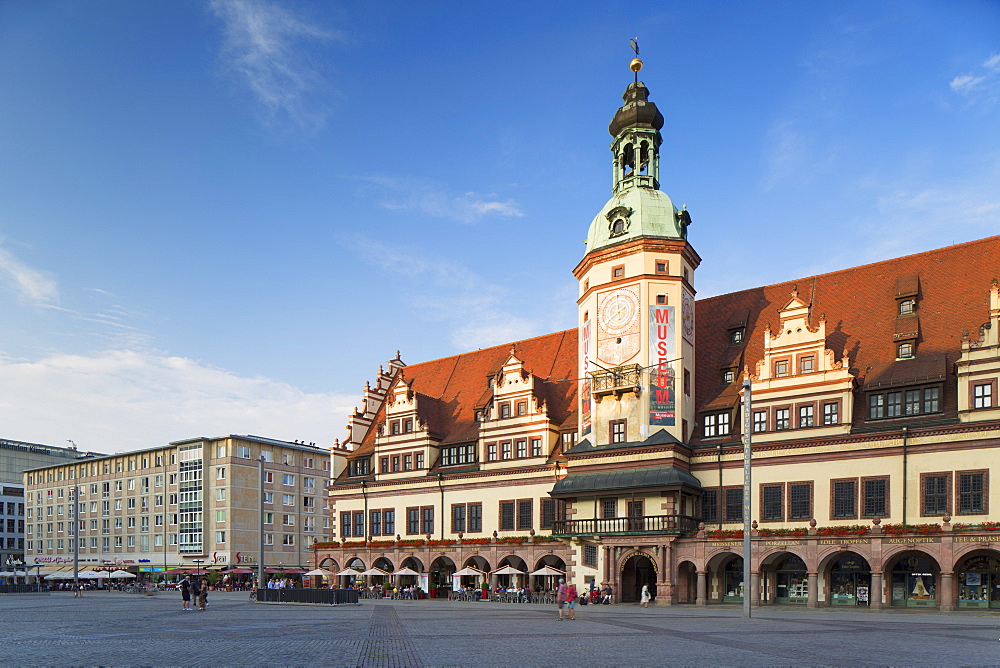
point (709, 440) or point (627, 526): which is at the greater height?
point (709, 440)

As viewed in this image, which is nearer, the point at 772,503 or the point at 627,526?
the point at 772,503

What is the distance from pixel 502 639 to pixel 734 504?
95.2 feet

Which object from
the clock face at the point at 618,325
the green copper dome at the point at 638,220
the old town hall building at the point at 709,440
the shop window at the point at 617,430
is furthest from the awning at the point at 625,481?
the green copper dome at the point at 638,220

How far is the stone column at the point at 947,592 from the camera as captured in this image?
42.0 m

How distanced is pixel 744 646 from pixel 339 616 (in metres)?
20.8

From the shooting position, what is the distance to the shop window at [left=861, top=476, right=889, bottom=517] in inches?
1826

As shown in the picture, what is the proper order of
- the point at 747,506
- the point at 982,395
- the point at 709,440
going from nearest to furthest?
the point at 747,506 → the point at 982,395 → the point at 709,440

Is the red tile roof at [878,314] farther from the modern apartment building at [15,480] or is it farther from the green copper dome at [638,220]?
the modern apartment building at [15,480]

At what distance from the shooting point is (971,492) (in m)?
43.8

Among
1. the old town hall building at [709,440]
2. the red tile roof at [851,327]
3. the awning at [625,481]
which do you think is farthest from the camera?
the awning at [625,481]

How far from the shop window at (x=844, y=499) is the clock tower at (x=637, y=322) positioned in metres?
9.65

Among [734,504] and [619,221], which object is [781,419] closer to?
[734,504]

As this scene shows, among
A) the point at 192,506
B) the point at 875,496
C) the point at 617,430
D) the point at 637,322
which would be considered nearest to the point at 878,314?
the point at 875,496

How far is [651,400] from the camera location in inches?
2127
